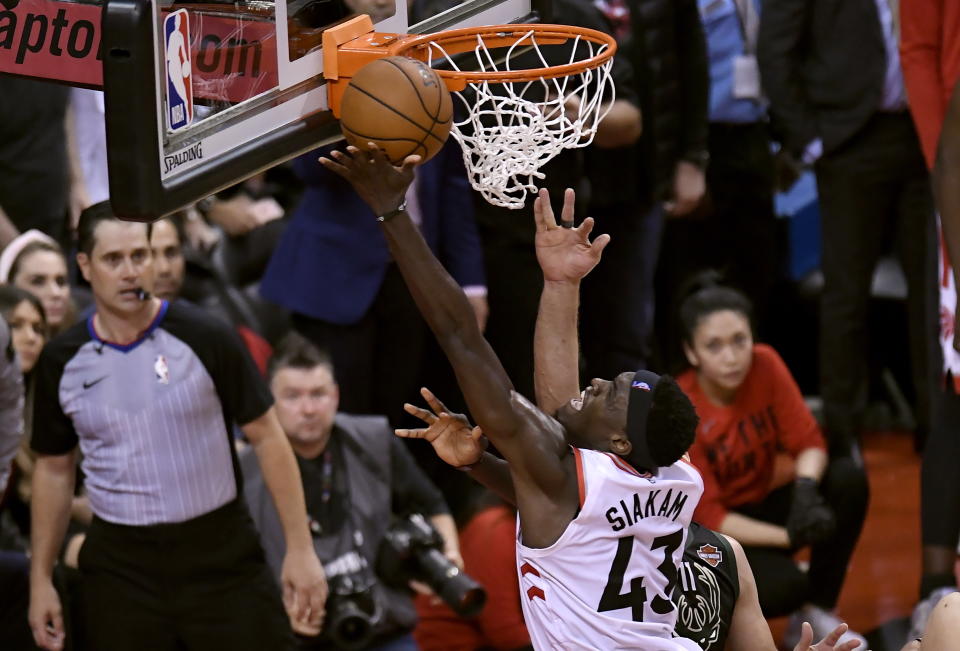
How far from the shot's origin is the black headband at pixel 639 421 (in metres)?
3.59

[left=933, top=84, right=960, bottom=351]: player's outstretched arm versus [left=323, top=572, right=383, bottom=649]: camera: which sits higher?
[left=933, top=84, right=960, bottom=351]: player's outstretched arm

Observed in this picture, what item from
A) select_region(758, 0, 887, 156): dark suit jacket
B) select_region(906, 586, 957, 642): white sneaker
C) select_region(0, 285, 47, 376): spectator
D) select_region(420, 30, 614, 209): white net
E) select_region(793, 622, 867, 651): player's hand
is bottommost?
select_region(906, 586, 957, 642): white sneaker

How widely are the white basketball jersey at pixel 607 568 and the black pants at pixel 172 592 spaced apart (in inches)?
57.3

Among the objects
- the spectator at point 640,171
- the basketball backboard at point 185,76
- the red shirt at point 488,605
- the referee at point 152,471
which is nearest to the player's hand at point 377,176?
the basketball backboard at point 185,76

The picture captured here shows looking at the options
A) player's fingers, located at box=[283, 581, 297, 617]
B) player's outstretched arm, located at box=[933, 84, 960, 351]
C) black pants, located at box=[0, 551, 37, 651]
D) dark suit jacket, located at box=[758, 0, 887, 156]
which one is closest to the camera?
player's outstretched arm, located at box=[933, 84, 960, 351]

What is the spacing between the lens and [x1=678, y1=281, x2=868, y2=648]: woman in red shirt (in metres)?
5.95

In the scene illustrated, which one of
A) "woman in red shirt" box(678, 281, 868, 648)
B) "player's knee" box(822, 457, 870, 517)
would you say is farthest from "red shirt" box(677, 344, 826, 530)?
"player's knee" box(822, 457, 870, 517)

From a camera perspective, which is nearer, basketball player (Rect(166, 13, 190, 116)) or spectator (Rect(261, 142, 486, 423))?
basketball player (Rect(166, 13, 190, 116))

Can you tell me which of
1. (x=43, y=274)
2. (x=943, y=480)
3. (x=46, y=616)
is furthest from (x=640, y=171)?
(x=46, y=616)

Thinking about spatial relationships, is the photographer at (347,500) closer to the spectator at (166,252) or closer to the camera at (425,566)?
the camera at (425,566)

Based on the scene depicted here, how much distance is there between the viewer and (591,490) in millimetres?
3533

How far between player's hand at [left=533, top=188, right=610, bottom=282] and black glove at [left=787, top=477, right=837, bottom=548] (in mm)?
2326

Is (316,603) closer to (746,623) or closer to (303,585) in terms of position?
(303,585)

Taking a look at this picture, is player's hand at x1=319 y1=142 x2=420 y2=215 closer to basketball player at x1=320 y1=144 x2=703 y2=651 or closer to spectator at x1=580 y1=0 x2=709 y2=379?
basketball player at x1=320 y1=144 x2=703 y2=651
